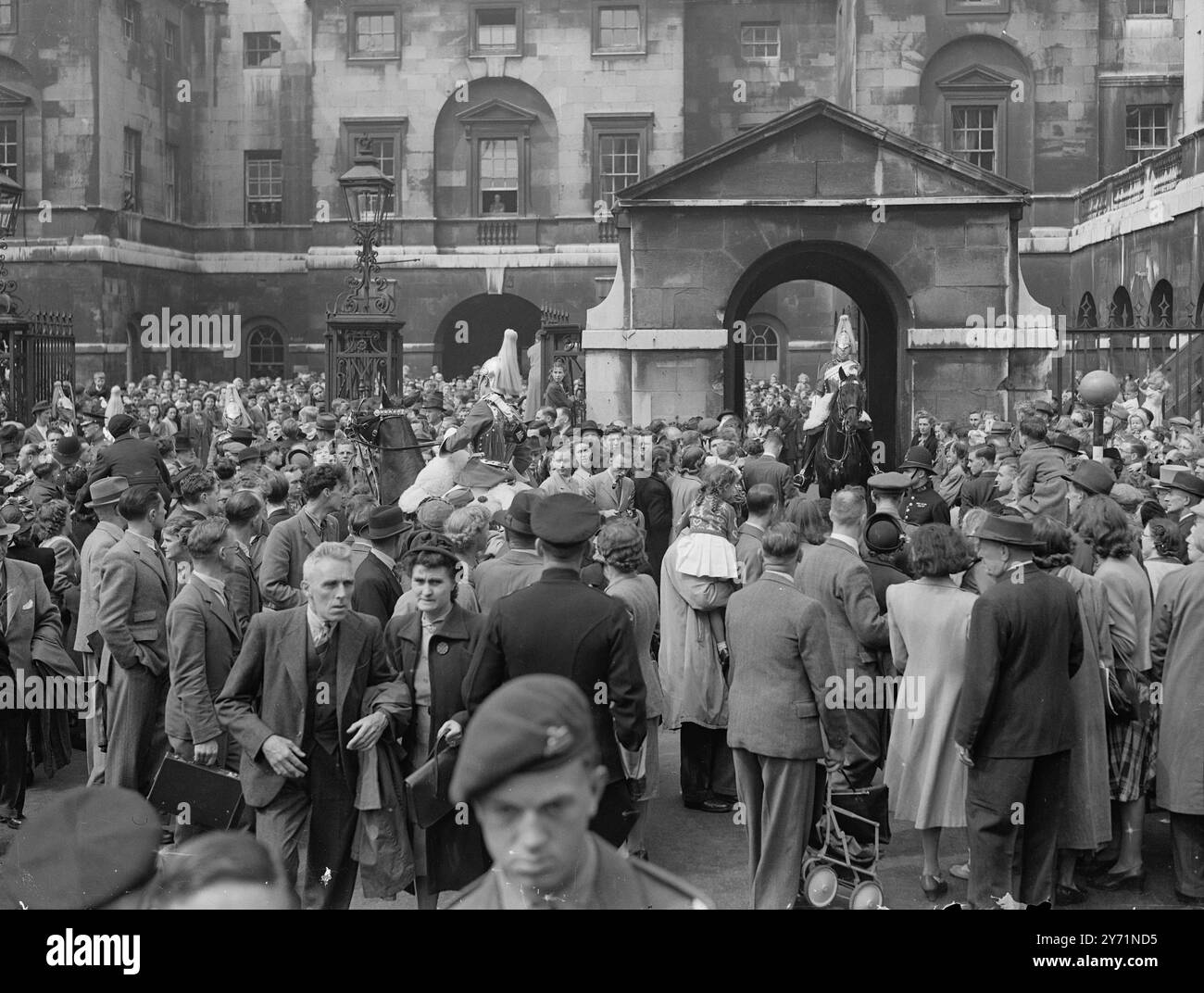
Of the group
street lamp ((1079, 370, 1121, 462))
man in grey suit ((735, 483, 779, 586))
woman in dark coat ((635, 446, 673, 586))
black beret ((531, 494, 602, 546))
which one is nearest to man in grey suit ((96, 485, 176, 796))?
black beret ((531, 494, 602, 546))

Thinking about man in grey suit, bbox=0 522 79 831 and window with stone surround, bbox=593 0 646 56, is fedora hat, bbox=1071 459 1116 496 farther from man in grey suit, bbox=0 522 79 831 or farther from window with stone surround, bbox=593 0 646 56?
window with stone surround, bbox=593 0 646 56

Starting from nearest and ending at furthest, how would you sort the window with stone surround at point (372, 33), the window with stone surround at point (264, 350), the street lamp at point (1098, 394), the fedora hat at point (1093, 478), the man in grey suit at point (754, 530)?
the man in grey suit at point (754, 530), the fedora hat at point (1093, 478), the street lamp at point (1098, 394), the window with stone surround at point (372, 33), the window with stone surround at point (264, 350)

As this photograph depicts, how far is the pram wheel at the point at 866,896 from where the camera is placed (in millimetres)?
7309

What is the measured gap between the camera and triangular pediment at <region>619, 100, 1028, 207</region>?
2195 cm

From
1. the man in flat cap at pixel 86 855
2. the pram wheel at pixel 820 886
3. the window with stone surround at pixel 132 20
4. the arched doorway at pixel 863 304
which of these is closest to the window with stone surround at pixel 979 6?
the arched doorway at pixel 863 304

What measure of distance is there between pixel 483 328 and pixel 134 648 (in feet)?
114

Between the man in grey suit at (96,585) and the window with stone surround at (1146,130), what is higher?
the window with stone surround at (1146,130)

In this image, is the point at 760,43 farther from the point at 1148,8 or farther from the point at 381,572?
the point at 381,572

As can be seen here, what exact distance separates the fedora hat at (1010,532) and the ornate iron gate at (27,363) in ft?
51.4

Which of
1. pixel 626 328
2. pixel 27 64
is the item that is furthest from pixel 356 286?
pixel 27 64

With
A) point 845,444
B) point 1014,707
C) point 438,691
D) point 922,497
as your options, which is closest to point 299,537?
point 438,691

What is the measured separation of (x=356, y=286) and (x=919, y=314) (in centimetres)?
856

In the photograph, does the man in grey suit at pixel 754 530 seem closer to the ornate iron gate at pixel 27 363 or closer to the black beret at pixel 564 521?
the black beret at pixel 564 521

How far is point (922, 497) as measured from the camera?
42.1ft
